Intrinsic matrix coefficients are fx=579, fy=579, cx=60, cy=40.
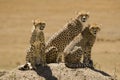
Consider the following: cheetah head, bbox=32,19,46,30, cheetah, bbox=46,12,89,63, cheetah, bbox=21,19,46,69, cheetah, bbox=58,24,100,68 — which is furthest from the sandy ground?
cheetah head, bbox=32,19,46,30

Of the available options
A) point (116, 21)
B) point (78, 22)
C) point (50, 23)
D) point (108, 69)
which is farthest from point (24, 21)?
point (78, 22)

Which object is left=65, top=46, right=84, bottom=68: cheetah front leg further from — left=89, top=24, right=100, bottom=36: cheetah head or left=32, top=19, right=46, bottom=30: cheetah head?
left=32, top=19, right=46, bottom=30: cheetah head

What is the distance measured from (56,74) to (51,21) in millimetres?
23810

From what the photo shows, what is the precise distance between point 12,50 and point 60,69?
1547 cm

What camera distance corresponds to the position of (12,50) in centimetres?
2616

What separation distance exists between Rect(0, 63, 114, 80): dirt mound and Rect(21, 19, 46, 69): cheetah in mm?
120

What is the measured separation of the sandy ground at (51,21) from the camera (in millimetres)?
24934

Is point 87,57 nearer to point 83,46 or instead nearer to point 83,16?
point 83,46

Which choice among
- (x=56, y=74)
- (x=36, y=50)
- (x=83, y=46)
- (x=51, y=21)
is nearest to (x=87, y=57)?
(x=83, y=46)

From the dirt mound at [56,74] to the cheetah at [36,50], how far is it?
120 mm

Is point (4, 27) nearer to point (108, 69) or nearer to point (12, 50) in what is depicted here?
point (12, 50)

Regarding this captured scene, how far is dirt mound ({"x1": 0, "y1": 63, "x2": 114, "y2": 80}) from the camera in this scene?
1062 centimetres

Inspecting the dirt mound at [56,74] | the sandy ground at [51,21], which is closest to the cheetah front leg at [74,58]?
the dirt mound at [56,74]

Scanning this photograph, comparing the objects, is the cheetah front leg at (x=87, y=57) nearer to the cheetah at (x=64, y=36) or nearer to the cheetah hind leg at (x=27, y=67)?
the cheetah at (x=64, y=36)
